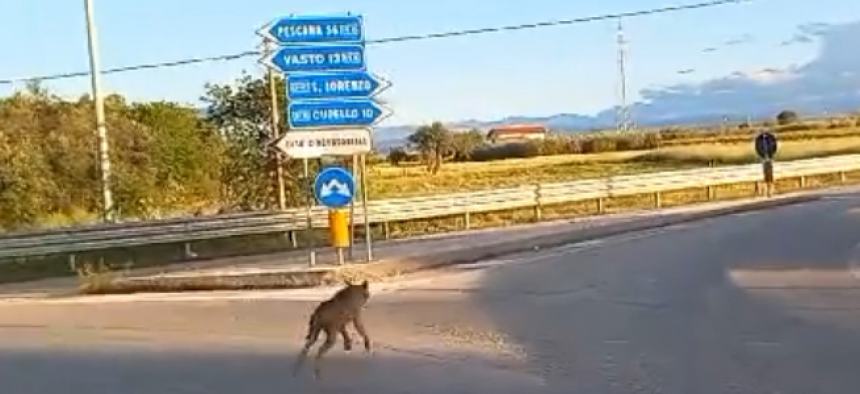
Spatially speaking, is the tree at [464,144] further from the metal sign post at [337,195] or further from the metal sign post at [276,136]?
the metal sign post at [337,195]

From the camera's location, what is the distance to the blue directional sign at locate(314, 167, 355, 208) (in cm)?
2248

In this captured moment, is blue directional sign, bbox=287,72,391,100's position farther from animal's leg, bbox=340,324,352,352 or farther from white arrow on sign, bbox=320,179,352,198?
animal's leg, bbox=340,324,352,352

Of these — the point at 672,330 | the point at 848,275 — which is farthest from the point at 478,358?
the point at 848,275

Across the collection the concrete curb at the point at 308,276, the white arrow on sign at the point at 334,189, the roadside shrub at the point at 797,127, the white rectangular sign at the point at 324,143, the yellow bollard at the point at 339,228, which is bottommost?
the concrete curb at the point at 308,276

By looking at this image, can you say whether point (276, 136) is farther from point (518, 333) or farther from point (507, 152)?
point (507, 152)

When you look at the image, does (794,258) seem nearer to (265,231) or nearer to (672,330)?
(672,330)

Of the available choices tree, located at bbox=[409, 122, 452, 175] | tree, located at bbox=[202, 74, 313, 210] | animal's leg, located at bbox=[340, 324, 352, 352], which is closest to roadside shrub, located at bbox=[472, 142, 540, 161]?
tree, located at bbox=[409, 122, 452, 175]

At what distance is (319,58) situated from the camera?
23000 mm

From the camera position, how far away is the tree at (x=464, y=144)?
101 metres

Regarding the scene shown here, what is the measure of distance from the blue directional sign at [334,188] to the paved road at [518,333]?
223cm

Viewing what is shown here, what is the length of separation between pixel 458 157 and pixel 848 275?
83.1 meters

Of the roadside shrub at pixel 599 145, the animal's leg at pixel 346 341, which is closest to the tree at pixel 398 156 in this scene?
the roadside shrub at pixel 599 145

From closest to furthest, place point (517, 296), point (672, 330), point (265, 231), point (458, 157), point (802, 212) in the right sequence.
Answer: point (672, 330), point (517, 296), point (265, 231), point (802, 212), point (458, 157)

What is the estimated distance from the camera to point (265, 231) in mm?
30406
